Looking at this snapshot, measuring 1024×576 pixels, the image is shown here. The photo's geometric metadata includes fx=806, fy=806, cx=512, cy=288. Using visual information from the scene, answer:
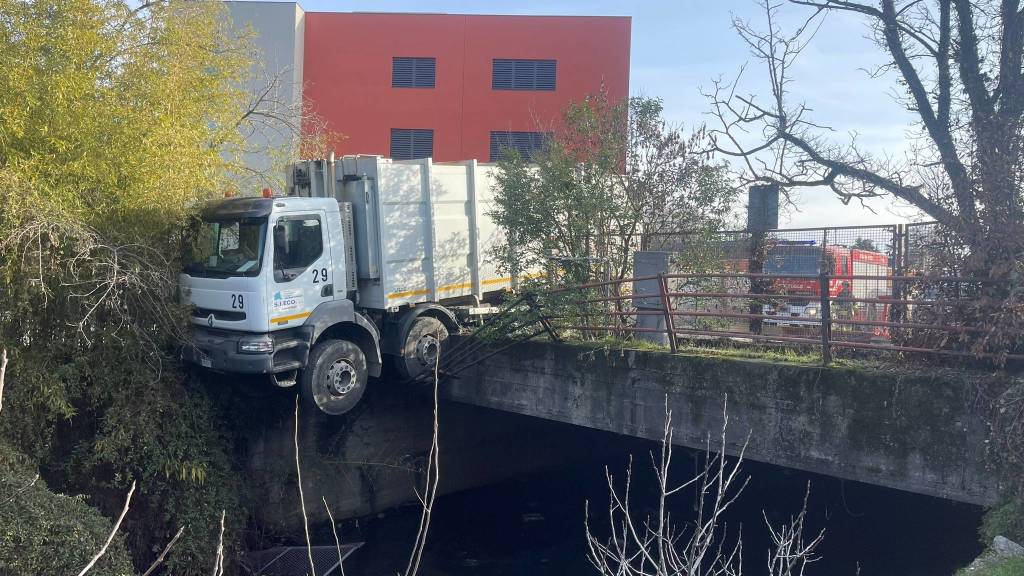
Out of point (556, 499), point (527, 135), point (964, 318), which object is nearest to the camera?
point (964, 318)

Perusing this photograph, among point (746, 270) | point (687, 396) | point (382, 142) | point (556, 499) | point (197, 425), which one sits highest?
point (382, 142)

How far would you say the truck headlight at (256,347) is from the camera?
32.4ft

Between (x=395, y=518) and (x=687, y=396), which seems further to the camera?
(x=395, y=518)

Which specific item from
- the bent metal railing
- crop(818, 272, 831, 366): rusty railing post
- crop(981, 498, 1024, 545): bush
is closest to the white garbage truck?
the bent metal railing

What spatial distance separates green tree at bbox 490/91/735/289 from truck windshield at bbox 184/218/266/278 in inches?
141

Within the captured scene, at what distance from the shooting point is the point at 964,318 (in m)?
7.87

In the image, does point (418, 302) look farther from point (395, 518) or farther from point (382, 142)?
point (382, 142)

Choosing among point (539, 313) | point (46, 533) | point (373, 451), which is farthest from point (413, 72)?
point (46, 533)

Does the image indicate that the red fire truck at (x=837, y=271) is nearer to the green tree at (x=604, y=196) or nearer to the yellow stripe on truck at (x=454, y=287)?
the green tree at (x=604, y=196)

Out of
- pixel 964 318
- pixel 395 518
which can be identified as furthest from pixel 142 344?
pixel 964 318

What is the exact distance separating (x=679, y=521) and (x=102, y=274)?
9.70 meters

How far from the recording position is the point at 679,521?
45.1ft

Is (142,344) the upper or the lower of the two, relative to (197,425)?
upper

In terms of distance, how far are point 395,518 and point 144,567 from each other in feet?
15.1
